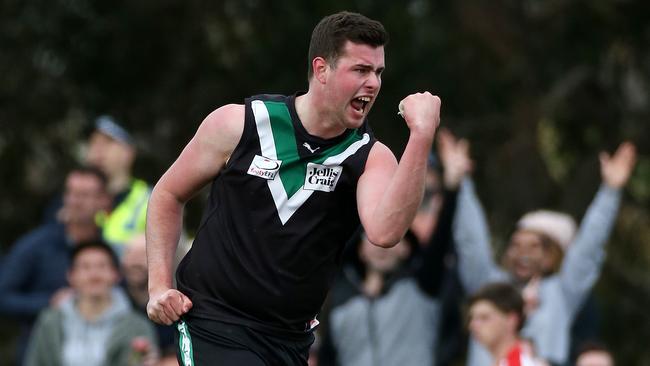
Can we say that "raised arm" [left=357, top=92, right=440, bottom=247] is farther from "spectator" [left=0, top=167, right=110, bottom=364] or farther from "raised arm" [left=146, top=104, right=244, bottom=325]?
"spectator" [left=0, top=167, right=110, bottom=364]

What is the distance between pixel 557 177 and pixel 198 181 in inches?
460

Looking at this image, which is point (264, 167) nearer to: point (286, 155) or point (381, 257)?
point (286, 155)

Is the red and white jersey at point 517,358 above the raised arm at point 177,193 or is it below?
below

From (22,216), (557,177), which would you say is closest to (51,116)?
(22,216)

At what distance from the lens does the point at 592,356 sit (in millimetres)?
9945

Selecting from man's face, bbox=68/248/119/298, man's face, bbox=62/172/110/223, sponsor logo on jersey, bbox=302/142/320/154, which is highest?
sponsor logo on jersey, bbox=302/142/320/154

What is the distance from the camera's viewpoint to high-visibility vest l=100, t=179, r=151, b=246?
11.3 m

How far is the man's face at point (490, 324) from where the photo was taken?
363 inches

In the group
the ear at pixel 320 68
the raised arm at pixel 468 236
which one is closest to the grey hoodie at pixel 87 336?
the raised arm at pixel 468 236

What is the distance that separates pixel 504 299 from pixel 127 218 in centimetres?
324

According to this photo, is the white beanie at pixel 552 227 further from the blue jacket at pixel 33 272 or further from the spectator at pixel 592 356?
the blue jacket at pixel 33 272

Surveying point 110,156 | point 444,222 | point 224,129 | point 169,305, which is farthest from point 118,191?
point 224,129

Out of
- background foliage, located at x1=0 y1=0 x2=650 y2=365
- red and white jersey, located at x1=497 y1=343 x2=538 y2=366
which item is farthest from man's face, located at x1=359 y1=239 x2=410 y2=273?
background foliage, located at x1=0 y1=0 x2=650 y2=365

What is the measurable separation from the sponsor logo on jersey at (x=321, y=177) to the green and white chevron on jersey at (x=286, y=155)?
0.04 feet
